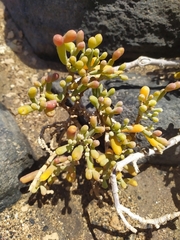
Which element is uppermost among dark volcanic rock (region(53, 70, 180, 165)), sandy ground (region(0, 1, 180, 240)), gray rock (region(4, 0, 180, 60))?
gray rock (region(4, 0, 180, 60))

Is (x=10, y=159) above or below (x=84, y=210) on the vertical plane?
above

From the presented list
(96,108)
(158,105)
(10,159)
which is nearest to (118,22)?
(158,105)

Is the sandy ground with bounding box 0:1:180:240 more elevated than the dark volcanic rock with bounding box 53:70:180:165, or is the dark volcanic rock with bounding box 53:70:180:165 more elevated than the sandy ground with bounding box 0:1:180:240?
the dark volcanic rock with bounding box 53:70:180:165

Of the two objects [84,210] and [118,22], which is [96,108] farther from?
[118,22]

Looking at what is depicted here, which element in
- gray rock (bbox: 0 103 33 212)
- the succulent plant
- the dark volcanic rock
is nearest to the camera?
the succulent plant

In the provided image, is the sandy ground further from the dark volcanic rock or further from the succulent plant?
the succulent plant

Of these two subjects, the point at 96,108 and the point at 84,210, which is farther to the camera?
the point at 84,210

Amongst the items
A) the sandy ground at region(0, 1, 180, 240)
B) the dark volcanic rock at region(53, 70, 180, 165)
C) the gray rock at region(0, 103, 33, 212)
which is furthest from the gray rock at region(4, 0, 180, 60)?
the gray rock at region(0, 103, 33, 212)
